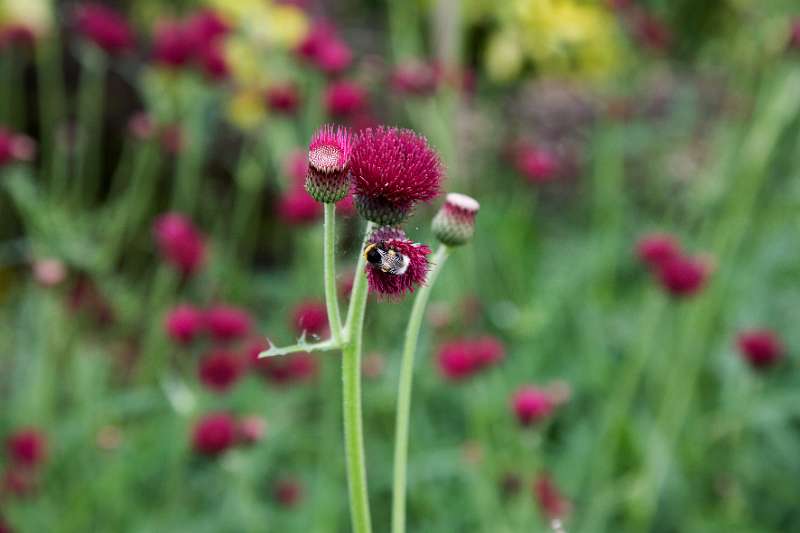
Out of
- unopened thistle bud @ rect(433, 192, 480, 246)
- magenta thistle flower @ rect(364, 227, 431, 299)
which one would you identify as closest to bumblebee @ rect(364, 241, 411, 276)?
magenta thistle flower @ rect(364, 227, 431, 299)

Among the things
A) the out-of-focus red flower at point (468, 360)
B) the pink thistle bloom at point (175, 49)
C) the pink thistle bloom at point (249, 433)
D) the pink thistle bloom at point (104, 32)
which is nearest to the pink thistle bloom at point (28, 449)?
the pink thistle bloom at point (249, 433)

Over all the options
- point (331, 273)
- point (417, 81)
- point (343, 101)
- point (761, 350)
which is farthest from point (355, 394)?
point (417, 81)

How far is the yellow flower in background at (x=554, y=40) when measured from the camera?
14.9 feet

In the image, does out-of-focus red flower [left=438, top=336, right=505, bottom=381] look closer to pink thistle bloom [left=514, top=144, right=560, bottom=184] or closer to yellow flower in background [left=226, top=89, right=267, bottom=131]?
pink thistle bloom [left=514, top=144, right=560, bottom=184]

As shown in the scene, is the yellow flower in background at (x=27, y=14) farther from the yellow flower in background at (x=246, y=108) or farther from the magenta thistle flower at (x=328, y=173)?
the magenta thistle flower at (x=328, y=173)

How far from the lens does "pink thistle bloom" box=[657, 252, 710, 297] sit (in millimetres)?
2266

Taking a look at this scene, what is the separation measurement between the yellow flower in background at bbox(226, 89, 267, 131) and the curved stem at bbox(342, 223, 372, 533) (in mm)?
2863

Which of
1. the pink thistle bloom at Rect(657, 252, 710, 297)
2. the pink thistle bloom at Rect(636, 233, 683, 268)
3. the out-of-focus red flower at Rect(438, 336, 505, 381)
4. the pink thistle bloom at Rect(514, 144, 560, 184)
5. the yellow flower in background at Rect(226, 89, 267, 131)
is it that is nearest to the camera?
the out-of-focus red flower at Rect(438, 336, 505, 381)

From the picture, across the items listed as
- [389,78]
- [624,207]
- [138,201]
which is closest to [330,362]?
[389,78]

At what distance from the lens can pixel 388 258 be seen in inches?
32.9

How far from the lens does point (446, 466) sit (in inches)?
106

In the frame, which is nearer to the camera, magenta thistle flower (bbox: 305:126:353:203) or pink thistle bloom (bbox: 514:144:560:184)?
magenta thistle flower (bbox: 305:126:353:203)

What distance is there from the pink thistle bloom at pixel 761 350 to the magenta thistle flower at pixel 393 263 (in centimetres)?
178

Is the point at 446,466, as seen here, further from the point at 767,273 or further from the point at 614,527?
the point at 767,273
